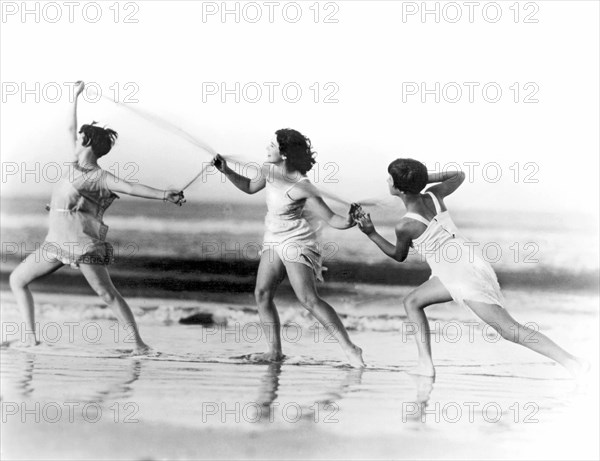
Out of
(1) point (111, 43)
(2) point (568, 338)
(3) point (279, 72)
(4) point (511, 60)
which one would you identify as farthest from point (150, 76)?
(2) point (568, 338)

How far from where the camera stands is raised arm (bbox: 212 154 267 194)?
4930 millimetres

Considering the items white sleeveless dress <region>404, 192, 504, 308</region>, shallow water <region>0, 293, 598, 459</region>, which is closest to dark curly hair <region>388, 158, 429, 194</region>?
white sleeveless dress <region>404, 192, 504, 308</region>

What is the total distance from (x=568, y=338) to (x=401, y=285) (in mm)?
956

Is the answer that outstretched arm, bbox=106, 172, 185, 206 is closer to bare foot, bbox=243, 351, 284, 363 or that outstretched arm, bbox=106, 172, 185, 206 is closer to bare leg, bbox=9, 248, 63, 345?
bare leg, bbox=9, 248, 63, 345

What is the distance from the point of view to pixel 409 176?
15.6 feet

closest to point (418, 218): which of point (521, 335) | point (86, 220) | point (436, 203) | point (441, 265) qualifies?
point (436, 203)

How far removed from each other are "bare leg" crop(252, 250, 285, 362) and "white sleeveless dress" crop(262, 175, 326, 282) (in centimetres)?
6

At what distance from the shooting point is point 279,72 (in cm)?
511

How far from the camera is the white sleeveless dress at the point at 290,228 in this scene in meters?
4.86

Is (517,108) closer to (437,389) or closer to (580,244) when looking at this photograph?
(580,244)

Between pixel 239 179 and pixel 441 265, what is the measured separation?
1.17 meters

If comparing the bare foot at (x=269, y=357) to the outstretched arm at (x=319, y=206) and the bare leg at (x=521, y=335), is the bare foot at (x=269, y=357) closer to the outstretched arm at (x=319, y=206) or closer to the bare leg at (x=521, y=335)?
the outstretched arm at (x=319, y=206)

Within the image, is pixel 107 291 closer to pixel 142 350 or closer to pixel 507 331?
pixel 142 350

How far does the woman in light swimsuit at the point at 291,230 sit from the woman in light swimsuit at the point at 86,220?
53 cm
